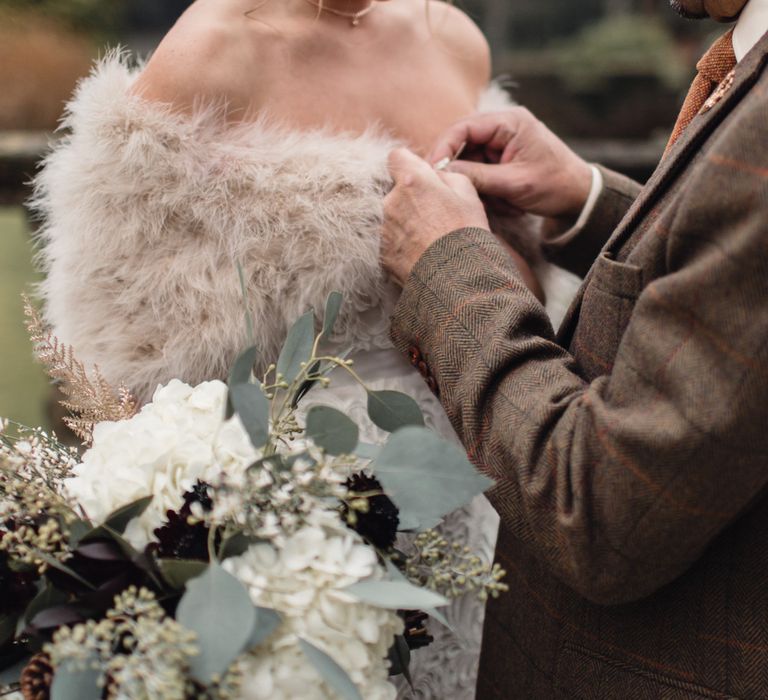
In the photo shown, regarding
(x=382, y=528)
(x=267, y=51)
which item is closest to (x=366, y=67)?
(x=267, y=51)

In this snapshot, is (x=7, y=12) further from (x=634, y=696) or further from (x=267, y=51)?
(x=634, y=696)

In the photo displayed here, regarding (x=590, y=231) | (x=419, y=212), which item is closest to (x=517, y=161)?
(x=590, y=231)

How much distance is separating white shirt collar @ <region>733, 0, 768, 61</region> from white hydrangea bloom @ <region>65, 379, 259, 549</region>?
2.43 ft

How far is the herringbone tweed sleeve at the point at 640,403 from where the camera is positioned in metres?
0.74

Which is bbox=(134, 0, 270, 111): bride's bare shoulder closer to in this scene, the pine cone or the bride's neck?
the bride's neck

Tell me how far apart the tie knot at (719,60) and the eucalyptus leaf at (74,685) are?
3.26 ft

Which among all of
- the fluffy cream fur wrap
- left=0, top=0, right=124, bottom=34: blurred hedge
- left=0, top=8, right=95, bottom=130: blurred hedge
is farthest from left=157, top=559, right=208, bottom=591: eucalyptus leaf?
left=0, top=0, right=124, bottom=34: blurred hedge

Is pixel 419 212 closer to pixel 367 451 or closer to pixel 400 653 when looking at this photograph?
pixel 367 451

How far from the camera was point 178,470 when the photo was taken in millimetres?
860

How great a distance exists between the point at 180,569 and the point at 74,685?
0.14 m

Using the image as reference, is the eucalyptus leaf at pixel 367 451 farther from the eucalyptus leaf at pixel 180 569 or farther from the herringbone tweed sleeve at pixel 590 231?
the herringbone tweed sleeve at pixel 590 231

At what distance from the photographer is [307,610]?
0.77 metres

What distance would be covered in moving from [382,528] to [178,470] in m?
0.23

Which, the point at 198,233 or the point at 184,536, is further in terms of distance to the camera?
the point at 198,233
